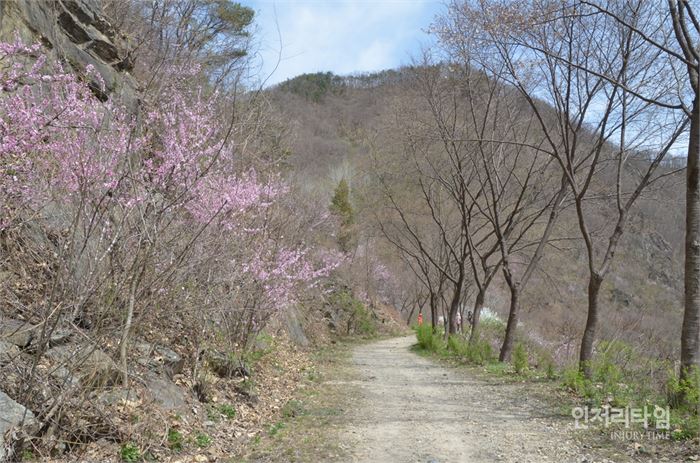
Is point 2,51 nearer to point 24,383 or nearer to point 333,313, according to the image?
point 24,383

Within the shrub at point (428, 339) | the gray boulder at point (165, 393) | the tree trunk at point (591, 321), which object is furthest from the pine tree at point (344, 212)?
the gray boulder at point (165, 393)

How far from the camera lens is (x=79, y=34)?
9250 mm

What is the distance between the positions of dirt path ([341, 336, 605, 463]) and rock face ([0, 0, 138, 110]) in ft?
19.2

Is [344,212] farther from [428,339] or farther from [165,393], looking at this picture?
[165,393]

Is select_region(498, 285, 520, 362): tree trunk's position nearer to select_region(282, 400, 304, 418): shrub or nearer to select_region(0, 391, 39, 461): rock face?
select_region(282, 400, 304, 418): shrub

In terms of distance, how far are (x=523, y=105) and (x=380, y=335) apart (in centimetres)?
1736

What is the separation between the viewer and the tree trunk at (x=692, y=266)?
18.7ft

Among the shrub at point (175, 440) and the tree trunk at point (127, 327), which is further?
the shrub at point (175, 440)

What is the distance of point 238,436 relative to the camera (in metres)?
5.66

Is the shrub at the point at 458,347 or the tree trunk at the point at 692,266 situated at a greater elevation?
the tree trunk at the point at 692,266

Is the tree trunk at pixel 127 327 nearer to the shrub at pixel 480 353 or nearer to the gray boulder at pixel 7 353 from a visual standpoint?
the gray boulder at pixel 7 353

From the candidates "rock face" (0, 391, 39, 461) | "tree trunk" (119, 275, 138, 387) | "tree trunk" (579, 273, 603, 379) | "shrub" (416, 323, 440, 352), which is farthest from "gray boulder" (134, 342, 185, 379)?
"shrub" (416, 323, 440, 352)

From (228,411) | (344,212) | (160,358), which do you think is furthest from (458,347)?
(344,212)

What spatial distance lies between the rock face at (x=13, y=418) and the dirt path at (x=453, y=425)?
2.72 m
